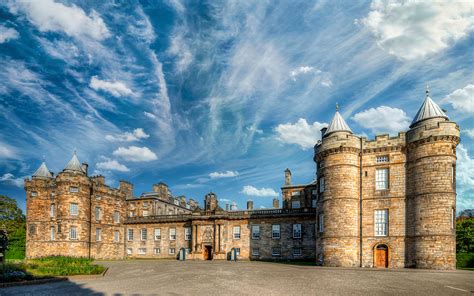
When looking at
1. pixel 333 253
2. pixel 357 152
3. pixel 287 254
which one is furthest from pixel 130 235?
pixel 357 152

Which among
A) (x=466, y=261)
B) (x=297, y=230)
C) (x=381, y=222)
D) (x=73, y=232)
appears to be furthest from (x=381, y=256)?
(x=73, y=232)

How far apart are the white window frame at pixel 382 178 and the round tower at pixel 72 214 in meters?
35.5

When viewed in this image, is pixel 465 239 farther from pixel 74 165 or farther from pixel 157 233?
pixel 74 165

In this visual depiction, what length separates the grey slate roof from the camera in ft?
112

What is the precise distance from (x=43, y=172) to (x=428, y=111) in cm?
4844

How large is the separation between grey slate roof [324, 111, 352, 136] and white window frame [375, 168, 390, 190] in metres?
4.82

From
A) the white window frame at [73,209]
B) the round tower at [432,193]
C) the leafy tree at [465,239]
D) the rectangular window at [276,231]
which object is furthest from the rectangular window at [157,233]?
the leafy tree at [465,239]

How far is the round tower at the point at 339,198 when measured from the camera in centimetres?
3175

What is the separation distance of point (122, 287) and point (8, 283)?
18.9 feet

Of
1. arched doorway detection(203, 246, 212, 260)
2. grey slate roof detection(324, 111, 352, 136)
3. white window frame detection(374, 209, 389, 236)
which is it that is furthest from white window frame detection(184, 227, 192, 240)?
white window frame detection(374, 209, 389, 236)

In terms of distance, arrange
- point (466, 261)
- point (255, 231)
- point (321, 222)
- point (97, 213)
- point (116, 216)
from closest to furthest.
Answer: point (466, 261)
point (321, 222)
point (255, 231)
point (97, 213)
point (116, 216)

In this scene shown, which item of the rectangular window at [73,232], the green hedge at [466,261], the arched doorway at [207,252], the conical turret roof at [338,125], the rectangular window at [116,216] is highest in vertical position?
the conical turret roof at [338,125]

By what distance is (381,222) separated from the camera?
32.3 metres

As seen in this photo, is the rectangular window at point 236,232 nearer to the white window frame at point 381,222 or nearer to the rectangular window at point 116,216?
the rectangular window at point 116,216
